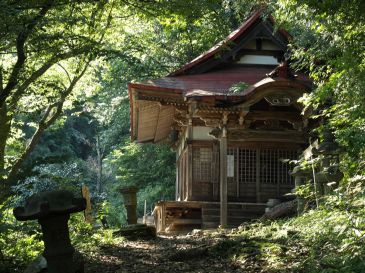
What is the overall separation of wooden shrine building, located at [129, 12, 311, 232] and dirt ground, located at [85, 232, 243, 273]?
4.38 m

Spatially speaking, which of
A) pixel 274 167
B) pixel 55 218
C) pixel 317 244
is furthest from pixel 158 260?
pixel 274 167

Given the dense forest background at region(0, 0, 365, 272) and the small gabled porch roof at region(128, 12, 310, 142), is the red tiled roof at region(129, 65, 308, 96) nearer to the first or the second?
the small gabled porch roof at region(128, 12, 310, 142)

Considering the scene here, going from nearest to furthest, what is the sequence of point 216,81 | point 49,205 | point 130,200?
point 49,205 < point 130,200 < point 216,81

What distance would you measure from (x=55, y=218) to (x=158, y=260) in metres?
3.08

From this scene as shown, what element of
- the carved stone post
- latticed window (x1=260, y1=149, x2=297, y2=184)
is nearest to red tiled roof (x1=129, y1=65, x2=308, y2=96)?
latticed window (x1=260, y1=149, x2=297, y2=184)

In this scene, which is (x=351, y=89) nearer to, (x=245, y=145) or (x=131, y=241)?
(x=131, y=241)

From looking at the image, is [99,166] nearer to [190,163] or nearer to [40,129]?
[190,163]

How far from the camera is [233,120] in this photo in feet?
47.9

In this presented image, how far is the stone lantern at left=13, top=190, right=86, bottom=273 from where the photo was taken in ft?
16.9

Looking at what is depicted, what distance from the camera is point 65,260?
5.31m

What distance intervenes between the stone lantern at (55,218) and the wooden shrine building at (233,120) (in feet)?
→ 26.2

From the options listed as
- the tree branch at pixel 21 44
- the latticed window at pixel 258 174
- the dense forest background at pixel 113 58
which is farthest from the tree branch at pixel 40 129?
the latticed window at pixel 258 174

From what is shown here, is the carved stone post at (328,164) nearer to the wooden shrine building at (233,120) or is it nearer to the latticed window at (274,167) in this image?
the wooden shrine building at (233,120)

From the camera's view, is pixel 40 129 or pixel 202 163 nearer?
pixel 40 129
